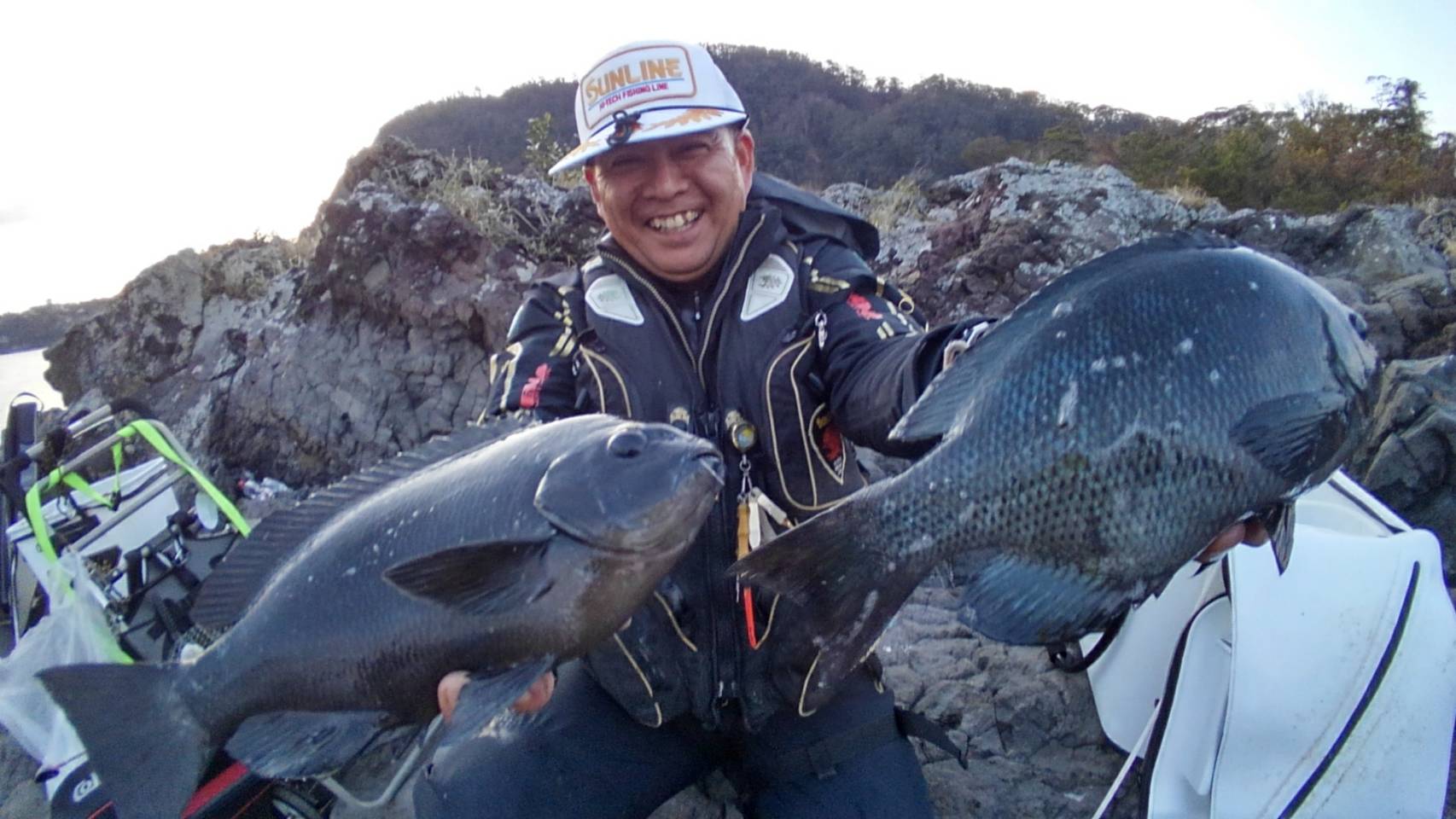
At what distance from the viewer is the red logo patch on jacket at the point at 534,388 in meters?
2.32

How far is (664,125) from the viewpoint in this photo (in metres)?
2.18

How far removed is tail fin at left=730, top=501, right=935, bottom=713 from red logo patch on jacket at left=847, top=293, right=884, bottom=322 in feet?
2.93

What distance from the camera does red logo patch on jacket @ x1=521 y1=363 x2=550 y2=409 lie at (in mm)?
2322

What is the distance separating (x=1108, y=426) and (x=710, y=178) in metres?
1.40

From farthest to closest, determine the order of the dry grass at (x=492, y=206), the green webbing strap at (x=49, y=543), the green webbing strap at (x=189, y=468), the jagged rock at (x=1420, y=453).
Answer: the dry grass at (x=492, y=206)
the green webbing strap at (x=189, y=468)
the jagged rock at (x=1420, y=453)
the green webbing strap at (x=49, y=543)

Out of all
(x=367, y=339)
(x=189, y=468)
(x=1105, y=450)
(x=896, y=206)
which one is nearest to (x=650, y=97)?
(x=1105, y=450)

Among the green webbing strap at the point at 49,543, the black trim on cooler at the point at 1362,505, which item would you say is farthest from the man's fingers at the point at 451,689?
the black trim on cooler at the point at 1362,505

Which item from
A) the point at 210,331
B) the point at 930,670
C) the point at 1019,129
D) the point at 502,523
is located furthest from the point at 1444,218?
the point at 1019,129

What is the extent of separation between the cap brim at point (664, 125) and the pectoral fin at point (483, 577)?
1.19 meters

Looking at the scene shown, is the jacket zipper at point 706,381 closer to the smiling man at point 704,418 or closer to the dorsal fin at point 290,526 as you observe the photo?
the smiling man at point 704,418

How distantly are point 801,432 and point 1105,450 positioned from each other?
1007 mm

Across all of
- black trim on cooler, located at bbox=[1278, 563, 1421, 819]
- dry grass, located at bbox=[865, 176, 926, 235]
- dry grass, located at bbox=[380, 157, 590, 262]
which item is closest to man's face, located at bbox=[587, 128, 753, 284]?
black trim on cooler, located at bbox=[1278, 563, 1421, 819]

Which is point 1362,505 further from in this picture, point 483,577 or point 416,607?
point 416,607

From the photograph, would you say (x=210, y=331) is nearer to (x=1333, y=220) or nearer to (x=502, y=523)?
(x=502, y=523)
